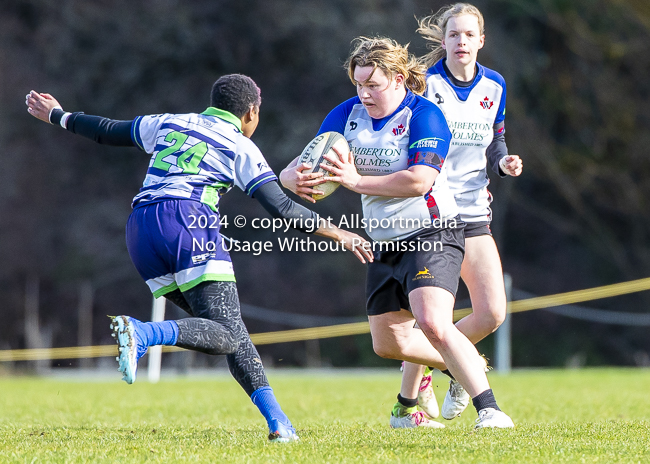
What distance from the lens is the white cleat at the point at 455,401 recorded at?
210 inches

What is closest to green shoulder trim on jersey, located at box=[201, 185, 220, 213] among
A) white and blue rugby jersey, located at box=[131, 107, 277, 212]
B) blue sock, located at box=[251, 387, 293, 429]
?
white and blue rugby jersey, located at box=[131, 107, 277, 212]

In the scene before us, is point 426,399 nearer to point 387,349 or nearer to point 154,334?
point 387,349

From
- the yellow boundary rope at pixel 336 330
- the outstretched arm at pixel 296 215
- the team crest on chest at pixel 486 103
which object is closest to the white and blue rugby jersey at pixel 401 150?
the outstretched arm at pixel 296 215

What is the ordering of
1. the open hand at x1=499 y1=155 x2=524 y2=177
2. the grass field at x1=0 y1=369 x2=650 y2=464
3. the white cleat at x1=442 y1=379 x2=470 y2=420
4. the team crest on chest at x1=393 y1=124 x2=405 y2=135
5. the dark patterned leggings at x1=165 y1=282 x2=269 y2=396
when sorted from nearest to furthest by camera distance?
1. the grass field at x1=0 y1=369 x2=650 y2=464
2. the dark patterned leggings at x1=165 y1=282 x2=269 y2=396
3. the team crest on chest at x1=393 y1=124 x2=405 y2=135
4. the open hand at x1=499 y1=155 x2=524 y2=177
5. the white cleat at x1=442 y1=379 x2=470 y2=420

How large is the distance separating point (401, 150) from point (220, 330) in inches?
54.3

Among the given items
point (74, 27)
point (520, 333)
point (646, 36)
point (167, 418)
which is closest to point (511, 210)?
point (520, 333)

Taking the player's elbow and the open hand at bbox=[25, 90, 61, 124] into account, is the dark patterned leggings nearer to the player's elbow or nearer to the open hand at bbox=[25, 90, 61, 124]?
the player's elbow

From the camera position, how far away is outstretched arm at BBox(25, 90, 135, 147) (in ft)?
14.6

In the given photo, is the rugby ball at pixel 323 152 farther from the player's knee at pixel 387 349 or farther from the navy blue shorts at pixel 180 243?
the player's knee at pixel 387 349

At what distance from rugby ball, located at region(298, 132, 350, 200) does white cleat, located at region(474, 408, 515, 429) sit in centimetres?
139

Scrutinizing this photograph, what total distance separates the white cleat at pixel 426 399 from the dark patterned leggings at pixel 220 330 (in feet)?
4.62

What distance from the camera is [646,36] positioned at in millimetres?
19453

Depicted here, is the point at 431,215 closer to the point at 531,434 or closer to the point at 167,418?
the point at 531,434

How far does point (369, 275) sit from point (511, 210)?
1680 centimetres
